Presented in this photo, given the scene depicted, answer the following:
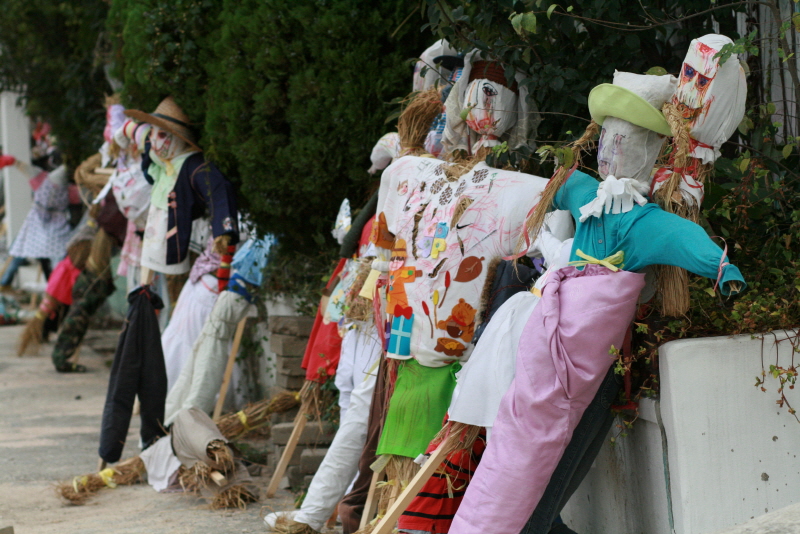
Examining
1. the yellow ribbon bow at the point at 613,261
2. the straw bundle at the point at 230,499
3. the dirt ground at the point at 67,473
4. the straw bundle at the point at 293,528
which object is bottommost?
the dirt ground at the point at 67,473

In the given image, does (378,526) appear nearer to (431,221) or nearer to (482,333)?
(482,333)

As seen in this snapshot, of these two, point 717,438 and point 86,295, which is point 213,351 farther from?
point 717,438

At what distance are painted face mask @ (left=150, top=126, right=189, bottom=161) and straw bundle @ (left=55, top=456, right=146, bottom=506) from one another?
1937 mm

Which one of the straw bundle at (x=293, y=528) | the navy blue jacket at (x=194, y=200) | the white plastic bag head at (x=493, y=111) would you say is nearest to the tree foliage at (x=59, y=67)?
the navy blue jacket at (x=194, y=200)

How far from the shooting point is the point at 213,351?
5.77 meters

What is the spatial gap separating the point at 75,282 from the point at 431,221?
271 inches

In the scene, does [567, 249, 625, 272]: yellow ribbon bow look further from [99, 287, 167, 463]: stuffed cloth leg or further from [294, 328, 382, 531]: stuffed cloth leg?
[99, 287, 167, 463]: stuffed cloth leg

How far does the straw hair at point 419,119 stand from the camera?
3861mm

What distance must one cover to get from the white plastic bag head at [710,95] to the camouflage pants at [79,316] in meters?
7.36

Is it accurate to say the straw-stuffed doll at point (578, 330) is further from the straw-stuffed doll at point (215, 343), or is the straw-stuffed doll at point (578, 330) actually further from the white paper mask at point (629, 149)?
the straw-stuffed doll at point (215, 343)

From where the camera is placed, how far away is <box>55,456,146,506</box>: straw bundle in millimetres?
4789

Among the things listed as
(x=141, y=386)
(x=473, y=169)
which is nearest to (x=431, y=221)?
(x=473, y=169)

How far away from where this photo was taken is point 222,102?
16.7 ft

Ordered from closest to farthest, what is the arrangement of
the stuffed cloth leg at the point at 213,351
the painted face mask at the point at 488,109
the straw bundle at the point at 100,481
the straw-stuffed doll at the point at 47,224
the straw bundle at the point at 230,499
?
the painted face mask at the point at 488,109 < the straw bundle at the point at 230,499 < the straw bundle at the point at 100,481 < the stuffed cloth leg at the point at 213,351 < the straw-stuffed doll at the point at 47,224
